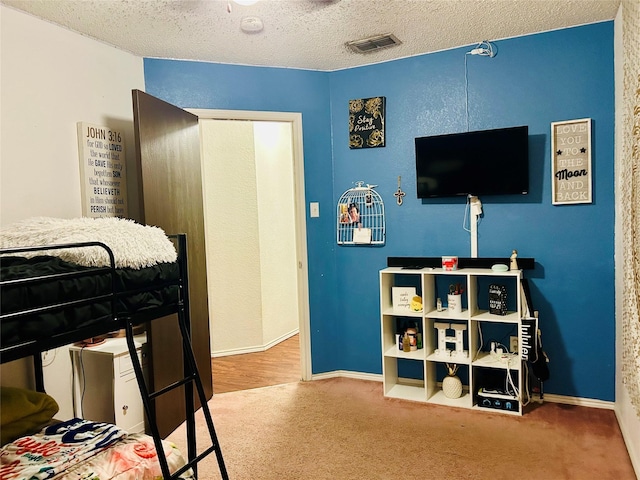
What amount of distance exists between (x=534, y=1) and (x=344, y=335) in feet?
8.58

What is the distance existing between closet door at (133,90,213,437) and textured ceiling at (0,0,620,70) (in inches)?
17.0

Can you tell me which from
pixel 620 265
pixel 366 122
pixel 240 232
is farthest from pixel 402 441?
pixel 240 232

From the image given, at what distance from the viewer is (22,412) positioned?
1.92m

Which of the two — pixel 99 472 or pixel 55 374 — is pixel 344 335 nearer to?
pixel 55 374

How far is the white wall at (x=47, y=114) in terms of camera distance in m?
2.43

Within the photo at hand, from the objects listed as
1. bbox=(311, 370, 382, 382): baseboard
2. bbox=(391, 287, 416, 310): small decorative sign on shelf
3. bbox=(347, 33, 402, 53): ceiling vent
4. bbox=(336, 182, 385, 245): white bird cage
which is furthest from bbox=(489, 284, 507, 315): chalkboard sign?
bbox=(347, 33, 402, 53): ceiling vent

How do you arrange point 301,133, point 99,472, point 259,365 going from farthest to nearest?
point 259,365 → point 301,133 → point 99,472

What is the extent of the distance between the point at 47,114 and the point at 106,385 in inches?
60.8

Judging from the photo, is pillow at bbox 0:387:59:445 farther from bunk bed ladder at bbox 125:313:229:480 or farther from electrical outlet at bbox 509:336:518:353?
electrical outlet at bbox 509:336:518:353

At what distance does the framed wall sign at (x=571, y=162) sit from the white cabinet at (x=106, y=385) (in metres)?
2.83

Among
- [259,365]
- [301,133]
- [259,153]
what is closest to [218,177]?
[259,153]

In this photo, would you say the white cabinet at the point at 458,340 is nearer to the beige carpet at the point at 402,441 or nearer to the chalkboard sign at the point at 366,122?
the beige carpet at the point at 402,441

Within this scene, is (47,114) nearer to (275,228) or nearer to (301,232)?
(301,232)

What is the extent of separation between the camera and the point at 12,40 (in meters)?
2.46
